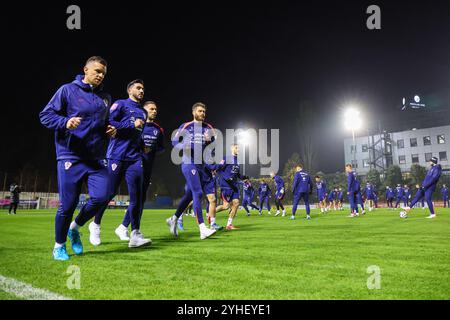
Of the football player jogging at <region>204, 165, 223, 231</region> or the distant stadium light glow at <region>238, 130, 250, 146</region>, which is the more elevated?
Answer: the distant stadium light glow at <region>238, 130, 250, 146</region>

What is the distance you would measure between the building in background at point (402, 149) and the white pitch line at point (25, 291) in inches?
2415

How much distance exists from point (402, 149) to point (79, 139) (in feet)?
230

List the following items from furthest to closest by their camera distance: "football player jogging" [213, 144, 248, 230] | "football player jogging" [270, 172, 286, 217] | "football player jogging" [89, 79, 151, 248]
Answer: "football player jogging" [270, 172, 286, 217] < "football player jogging" [213, 144, 248, 230] < "football player jogging" [89, 79, 151, 248]

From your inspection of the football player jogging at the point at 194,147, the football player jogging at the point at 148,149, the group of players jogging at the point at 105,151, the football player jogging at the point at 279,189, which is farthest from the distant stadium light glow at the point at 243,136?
the football player jogging at the point at 148,149

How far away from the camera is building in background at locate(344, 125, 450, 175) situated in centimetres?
5897

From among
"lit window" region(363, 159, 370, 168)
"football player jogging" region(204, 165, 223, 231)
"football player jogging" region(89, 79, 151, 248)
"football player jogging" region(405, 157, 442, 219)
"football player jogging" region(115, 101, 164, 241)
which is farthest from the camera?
"lit window" region(363, 159, 370, 168)

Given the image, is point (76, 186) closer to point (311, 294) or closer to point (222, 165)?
point (311, 294)

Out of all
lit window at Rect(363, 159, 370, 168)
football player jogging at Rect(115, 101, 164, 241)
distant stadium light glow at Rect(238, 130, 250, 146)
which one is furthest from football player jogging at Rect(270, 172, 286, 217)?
lit window at Rect(363, 159, 370, 168)

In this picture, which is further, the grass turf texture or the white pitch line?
the grass turf texture

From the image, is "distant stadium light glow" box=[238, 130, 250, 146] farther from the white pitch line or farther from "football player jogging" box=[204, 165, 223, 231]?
the white pitch line

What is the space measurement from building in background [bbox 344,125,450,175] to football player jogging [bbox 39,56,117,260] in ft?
196

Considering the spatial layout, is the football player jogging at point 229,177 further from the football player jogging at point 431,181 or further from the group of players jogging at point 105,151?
the football player jogging at point 431,181
